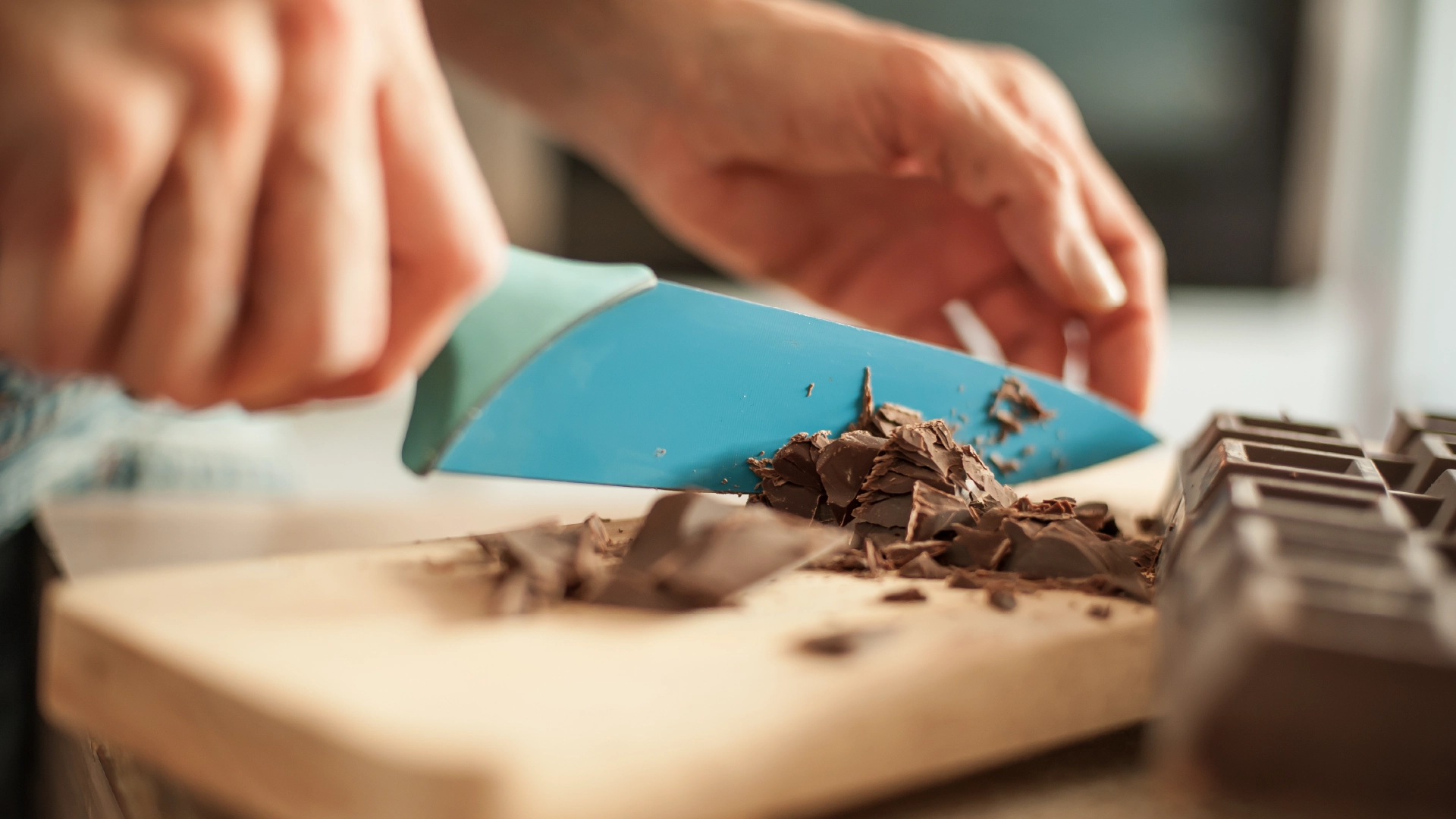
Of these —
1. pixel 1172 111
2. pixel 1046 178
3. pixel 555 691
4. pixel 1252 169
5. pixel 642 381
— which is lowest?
pixel 555 691

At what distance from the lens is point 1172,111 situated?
14.0 ft

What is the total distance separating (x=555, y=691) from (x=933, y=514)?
57 cm

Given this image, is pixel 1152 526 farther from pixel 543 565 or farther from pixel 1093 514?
pixel 543 565

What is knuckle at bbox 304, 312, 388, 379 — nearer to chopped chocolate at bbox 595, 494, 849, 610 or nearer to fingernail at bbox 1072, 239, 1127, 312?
chopped chocolate at bbox 595, 494, 849, 610

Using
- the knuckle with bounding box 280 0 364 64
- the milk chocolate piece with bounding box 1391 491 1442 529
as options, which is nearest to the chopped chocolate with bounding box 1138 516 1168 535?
the milk chocolate piece with bounding box 1391 491 1442 529

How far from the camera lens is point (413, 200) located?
921 millimetres

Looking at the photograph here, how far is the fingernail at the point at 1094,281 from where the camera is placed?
6.13 ft

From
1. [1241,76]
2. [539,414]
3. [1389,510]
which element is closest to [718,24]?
[539,414]

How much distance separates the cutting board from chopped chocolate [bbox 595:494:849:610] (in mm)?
22

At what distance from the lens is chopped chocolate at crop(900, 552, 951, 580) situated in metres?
1.06

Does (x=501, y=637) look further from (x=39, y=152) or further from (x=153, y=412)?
(x=153, y=412)

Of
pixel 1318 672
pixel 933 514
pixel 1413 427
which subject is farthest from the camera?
pixel 1413 427

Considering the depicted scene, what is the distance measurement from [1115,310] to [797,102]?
0.73 metres

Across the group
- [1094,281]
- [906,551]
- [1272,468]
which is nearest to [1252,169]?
[1094,281]
